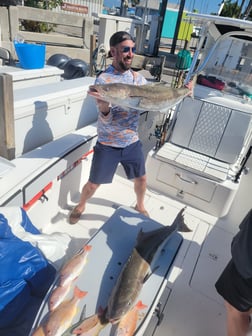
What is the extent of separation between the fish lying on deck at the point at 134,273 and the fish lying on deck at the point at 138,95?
95 centimetres

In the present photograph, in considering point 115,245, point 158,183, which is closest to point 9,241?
point 115,245

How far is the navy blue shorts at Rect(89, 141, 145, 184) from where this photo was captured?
2307mm

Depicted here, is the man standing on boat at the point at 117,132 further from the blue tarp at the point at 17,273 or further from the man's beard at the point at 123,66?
the blue tarp at the point at 17,273

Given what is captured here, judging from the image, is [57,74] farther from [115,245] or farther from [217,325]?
[217,325]

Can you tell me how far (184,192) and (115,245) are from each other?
173 cm

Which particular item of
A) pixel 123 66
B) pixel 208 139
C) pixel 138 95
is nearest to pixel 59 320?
pixel 138 95

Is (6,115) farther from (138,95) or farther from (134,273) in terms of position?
(134,273)

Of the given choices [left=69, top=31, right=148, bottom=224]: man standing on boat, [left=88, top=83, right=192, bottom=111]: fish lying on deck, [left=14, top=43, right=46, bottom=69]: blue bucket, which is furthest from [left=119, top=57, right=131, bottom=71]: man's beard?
[left=14, top=43, right=46, bottom=69]: blue bucket

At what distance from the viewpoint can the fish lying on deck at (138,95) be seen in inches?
69.2

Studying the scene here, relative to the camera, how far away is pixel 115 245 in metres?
1.62

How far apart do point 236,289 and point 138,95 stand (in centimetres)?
149

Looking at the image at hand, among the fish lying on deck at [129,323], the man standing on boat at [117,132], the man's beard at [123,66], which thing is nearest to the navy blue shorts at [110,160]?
the man standing on boat at [117,132]

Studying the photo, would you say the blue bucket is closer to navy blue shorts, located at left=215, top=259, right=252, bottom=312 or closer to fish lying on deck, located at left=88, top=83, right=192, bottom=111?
fish lying on deck, located at left=88, top=83, right=192, bottom=111

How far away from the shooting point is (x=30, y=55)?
2.95m
